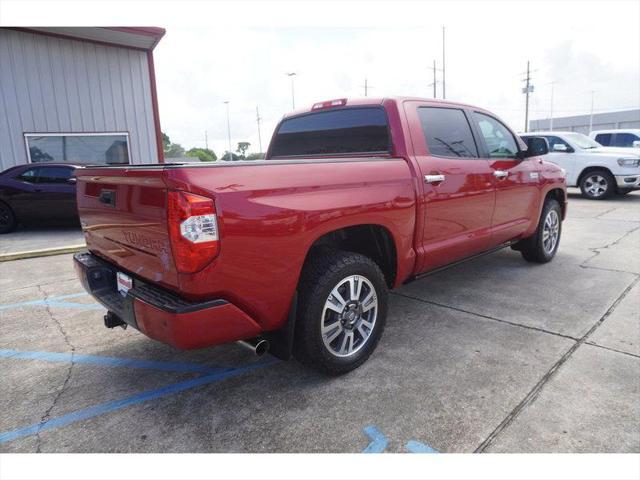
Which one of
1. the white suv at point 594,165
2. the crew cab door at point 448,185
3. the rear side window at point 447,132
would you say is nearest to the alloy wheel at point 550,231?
the crew cab door at point 448,185

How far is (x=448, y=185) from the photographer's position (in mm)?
3512

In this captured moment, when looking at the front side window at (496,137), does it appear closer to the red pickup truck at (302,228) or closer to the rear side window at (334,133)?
the red pickup truck at (302,228)

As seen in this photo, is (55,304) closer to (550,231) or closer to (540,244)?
(540,244)

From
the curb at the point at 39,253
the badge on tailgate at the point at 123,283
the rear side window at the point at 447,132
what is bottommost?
the curb at the point at 39,253

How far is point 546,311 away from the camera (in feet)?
12.7

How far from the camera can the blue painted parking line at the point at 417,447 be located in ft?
7.02

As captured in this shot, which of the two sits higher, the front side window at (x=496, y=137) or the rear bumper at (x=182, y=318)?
the front side window at (x=496, y=137)

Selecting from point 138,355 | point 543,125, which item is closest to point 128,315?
point 138,355

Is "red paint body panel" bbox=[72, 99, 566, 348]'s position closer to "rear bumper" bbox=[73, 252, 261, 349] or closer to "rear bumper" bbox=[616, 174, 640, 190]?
"rear bumper" bbox=[73, 252, 261, 349]

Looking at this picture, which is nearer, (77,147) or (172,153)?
(77,147)

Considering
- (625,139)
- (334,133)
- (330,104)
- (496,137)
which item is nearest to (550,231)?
(496,137)

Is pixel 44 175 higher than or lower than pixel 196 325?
higher

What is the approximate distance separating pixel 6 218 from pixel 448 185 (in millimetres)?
9107

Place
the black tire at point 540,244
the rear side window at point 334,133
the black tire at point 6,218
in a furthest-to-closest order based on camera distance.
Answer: the black tire at point 6,218
the black tire at point 540,244
the rear side window at point 334,133
